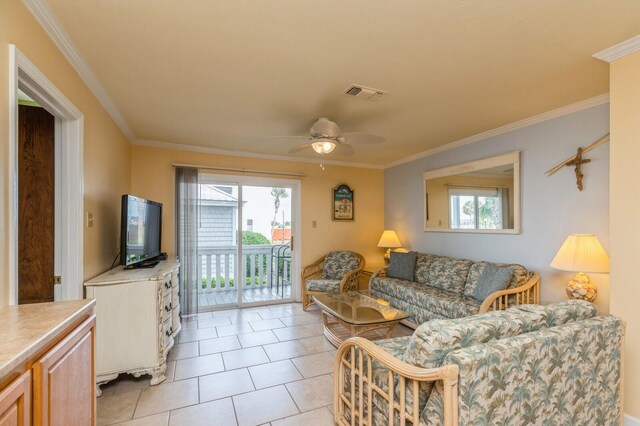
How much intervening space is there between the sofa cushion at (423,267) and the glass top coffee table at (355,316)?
0.96 meters

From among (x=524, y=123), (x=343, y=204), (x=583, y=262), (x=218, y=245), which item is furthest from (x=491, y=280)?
(x=218, y=245)

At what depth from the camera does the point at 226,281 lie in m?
4.80

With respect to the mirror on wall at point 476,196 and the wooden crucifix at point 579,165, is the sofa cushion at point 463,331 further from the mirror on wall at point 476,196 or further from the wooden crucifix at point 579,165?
the mirror on wall at point 476,196

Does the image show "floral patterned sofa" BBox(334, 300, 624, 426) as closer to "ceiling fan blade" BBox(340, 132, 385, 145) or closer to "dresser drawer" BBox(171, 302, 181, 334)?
"ceiling fan blade" BBox(340, 132, 385, 145)

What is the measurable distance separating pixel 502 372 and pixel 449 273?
100 inches

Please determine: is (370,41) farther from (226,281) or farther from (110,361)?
(226,281)

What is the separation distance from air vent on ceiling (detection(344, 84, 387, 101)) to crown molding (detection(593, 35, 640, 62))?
1416 millimetres

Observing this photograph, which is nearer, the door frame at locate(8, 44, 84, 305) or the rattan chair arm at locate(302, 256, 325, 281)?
the door frame at locate(8, 44, 84, 305)

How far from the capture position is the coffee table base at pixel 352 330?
2.83 metres

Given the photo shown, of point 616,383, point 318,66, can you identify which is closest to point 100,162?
point 318,66

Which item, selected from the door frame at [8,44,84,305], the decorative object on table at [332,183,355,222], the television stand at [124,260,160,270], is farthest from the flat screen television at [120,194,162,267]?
the decorative object on table at [332,183,355,222]

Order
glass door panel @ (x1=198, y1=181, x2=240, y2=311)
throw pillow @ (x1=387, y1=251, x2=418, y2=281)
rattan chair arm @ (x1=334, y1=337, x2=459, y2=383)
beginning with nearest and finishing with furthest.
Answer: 1. rattan chair arm @ (x1=334, y1=337, x2=459, y2=383)
2. throw pillow @ (x1=387, y1=251, x2=418, y2=281)
3. glass door panel @ (x1=198, y1=181, x2=240, y2=311)

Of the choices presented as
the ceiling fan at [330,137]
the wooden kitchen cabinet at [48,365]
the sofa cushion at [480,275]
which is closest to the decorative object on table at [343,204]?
the sofa cushion at [480,275]

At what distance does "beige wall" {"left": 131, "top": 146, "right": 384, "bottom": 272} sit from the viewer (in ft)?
13.3
